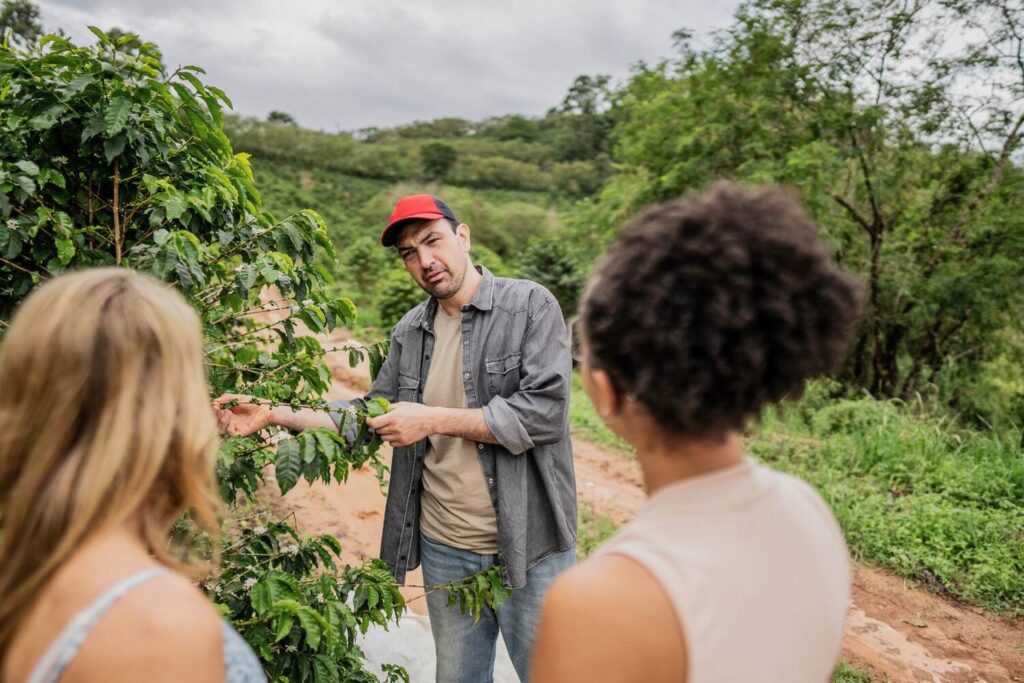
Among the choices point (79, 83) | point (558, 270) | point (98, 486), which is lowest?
point (98, 486)

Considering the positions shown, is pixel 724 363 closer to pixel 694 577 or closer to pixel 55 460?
pixel 694 577

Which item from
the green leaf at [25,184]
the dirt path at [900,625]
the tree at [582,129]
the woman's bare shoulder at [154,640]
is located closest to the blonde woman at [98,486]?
the woman's bare shoulder at [154,640]

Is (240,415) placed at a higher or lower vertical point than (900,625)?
higher

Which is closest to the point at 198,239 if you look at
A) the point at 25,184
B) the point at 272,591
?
the point at 25,184

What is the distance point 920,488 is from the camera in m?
5.49

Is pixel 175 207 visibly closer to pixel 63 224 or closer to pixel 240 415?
pixel 63 224

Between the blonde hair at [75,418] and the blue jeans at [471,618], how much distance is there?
1565 mm

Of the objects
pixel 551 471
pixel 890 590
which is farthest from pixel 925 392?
pixel 551 471

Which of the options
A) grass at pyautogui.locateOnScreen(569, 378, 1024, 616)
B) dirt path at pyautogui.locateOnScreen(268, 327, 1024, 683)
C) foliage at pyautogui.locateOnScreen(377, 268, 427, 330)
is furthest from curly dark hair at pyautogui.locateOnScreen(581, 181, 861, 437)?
foliage at pyautogui.locateOnScreen(377, 268, 427, 330)

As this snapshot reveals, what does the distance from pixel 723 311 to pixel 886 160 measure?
8728mm

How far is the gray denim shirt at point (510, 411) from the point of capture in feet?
7.17

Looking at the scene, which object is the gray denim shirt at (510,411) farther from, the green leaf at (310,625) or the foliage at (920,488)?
the foliage at (920,488)

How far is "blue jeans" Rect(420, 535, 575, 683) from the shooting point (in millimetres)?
2281

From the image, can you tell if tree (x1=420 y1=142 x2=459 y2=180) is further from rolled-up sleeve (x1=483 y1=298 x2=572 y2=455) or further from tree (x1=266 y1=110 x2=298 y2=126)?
rolled-up sleeve (x1=483 y1=298 x2=572 y2=455)
